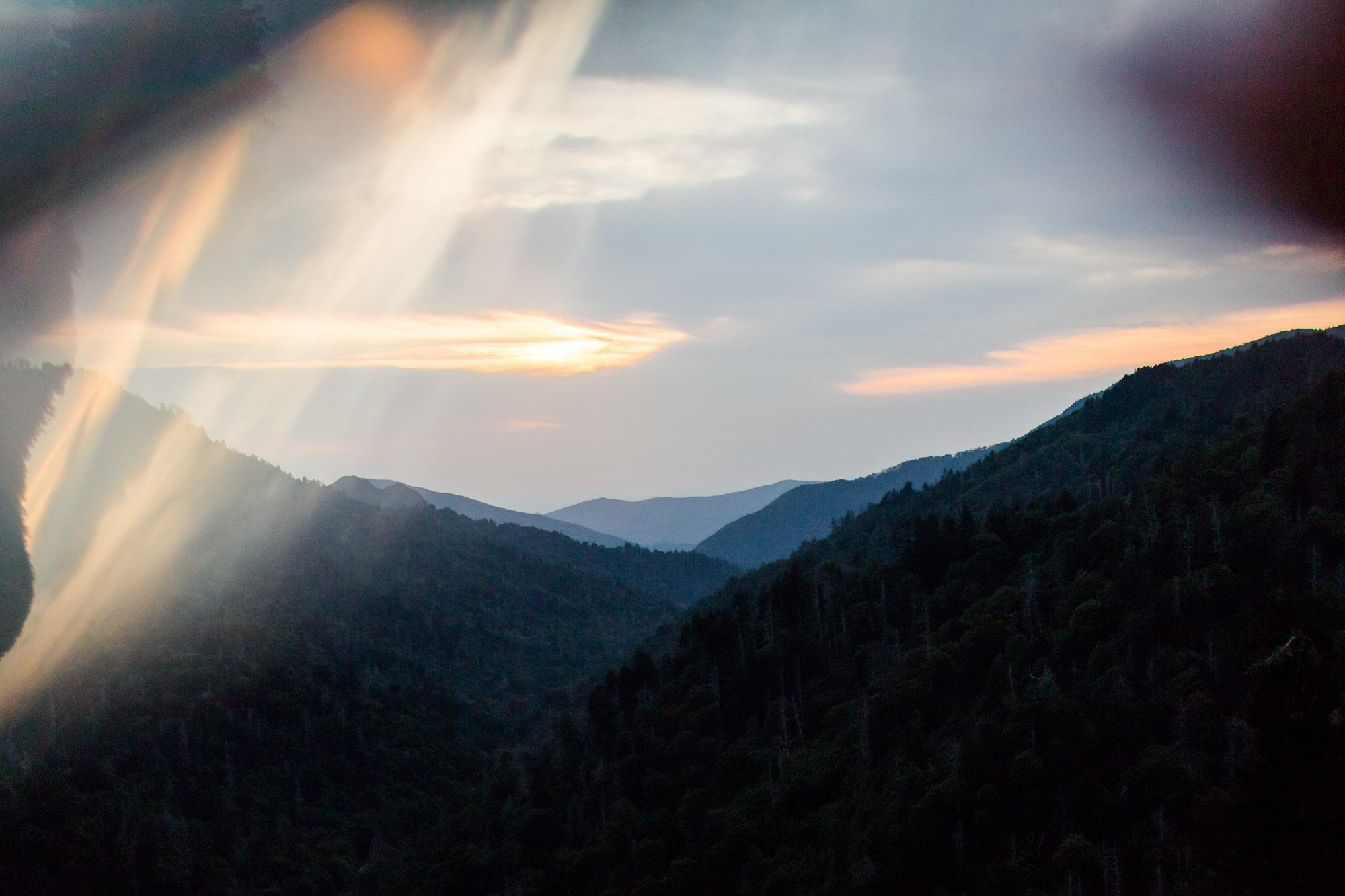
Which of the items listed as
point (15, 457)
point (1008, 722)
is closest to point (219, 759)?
point (1008, 722)

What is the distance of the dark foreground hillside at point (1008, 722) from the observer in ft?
170

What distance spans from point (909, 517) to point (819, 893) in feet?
410

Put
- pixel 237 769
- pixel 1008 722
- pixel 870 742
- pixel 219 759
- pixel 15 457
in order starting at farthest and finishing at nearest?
1. pixel 237 769
2. pixel 219 759
3. pixel 870 742
4. pixel 1008 722
5. pixel 15 457

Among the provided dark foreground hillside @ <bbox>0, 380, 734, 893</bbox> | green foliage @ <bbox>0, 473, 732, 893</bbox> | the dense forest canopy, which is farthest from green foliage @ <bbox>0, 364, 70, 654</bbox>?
green foliage @ <bbox>0, 473, 732, 893</bbox>

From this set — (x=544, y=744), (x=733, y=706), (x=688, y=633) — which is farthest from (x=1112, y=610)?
(x=544, y=744)

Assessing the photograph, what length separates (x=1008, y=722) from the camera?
7906 cm

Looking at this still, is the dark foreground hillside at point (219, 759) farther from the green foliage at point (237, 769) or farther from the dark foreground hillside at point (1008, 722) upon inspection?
the dark foreground hillside at point (1008, 722)

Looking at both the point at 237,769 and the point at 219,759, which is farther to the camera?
the point at 237,769

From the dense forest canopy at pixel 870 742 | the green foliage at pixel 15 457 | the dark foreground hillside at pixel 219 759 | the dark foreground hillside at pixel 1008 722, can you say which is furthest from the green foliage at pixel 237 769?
the green foliage at pixel 15 457

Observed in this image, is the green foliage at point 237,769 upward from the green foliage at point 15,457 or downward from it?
downward

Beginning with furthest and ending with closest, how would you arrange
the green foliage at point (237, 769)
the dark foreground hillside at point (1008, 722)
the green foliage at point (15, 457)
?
the green foliage at point (237, 769) < the dark foreground hillside at point (1008, 722) < the green foliage at point (15, 457)

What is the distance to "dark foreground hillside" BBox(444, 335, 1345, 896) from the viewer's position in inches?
2039

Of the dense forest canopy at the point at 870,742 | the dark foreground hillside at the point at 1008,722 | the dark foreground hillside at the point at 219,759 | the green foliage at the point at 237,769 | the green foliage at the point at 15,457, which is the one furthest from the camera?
the green foliage at the point at 237,769

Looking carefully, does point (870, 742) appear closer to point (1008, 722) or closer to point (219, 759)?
point (1008, 722)
